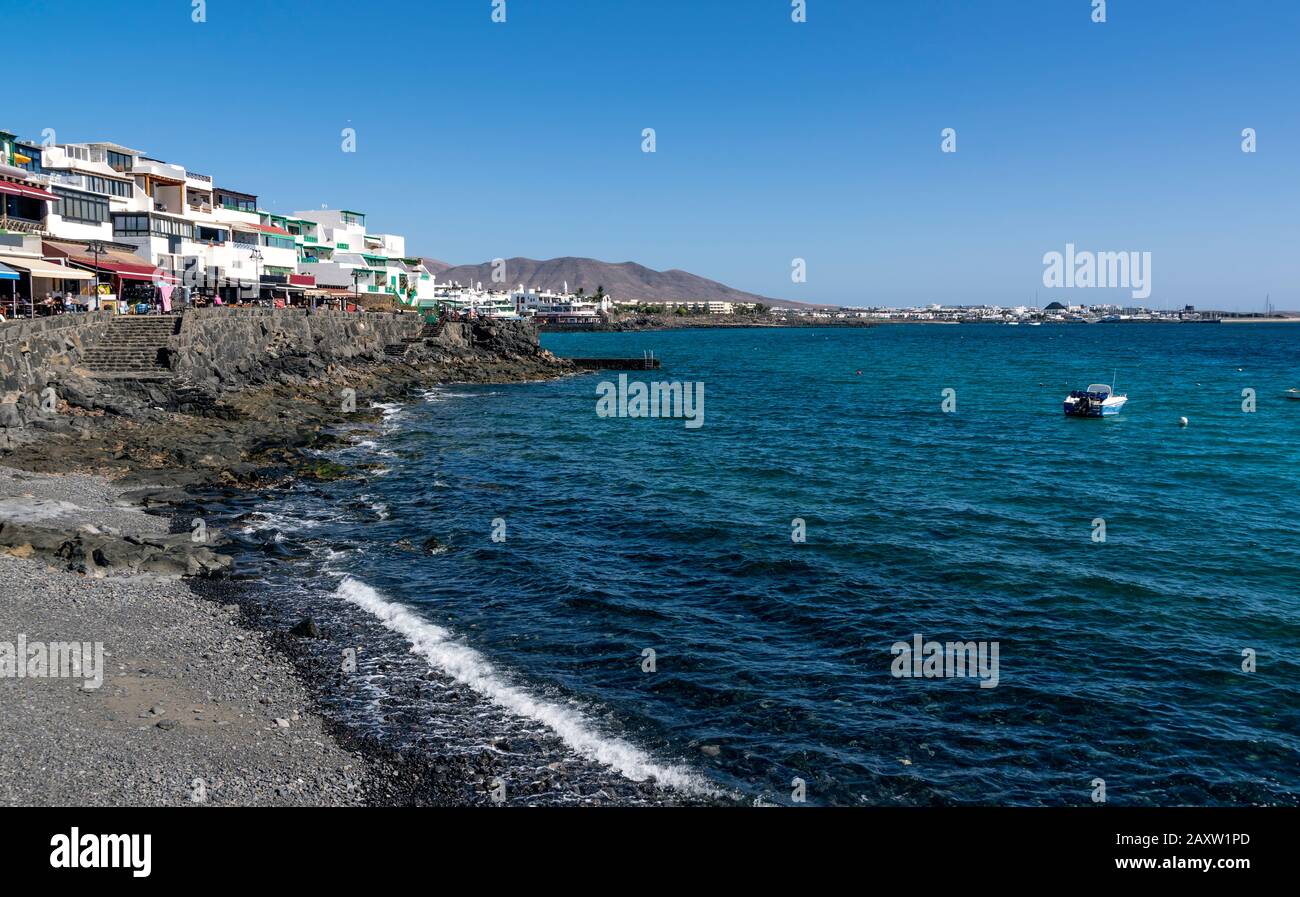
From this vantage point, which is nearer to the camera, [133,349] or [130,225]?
[133,349]

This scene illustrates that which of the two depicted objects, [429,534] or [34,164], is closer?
[429,534]

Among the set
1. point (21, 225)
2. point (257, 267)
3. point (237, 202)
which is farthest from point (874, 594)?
point (237, 202)

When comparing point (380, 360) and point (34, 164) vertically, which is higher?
point (34, 164)

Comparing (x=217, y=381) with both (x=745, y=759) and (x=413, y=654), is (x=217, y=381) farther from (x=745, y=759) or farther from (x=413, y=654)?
(x=745, y=759)

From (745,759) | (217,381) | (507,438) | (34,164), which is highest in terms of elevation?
(34,164)

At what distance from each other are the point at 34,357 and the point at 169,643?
28.2 meters

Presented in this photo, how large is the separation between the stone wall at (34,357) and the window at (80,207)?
17.2 meters

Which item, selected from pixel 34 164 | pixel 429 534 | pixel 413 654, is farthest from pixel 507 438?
pixel 34 164

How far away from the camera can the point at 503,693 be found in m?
16.9

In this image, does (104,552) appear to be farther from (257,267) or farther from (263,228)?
(263,228)

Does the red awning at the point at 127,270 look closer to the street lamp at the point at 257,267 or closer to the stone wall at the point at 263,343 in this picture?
the stone wall at the point at 263,343
